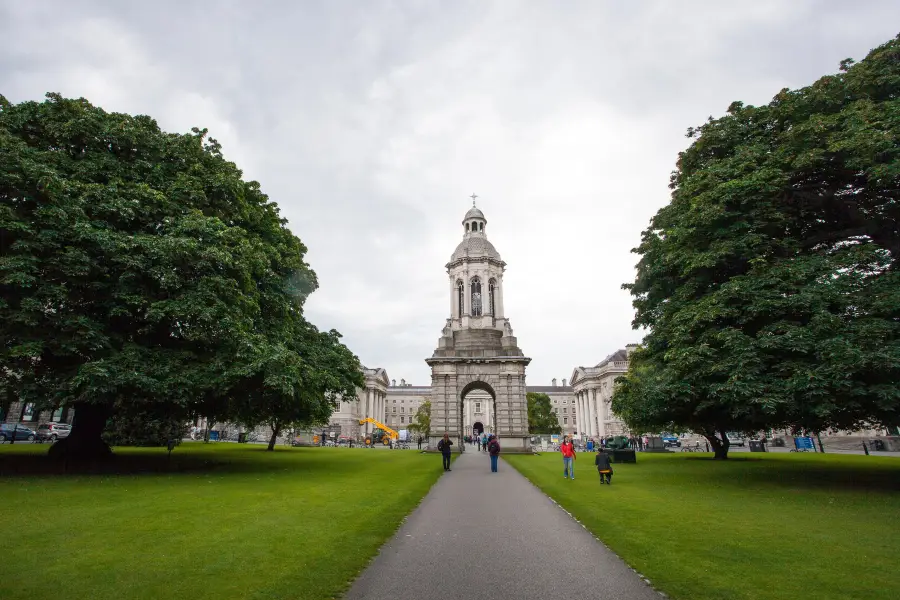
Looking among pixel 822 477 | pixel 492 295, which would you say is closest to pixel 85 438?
pixel 822 477

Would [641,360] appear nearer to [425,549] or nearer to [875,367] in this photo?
[875,367]

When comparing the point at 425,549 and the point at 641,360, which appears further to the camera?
the point at 641,360

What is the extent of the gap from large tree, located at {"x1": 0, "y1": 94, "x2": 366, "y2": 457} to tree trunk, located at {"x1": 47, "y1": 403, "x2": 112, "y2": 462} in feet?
0.23

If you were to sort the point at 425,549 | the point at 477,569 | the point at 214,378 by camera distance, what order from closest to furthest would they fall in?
the point at 477,569 → the point at 425,549 → the point at 214,378

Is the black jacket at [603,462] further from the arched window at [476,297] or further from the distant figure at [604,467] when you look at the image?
the arched window at [476,297]

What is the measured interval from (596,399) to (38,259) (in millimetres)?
100805

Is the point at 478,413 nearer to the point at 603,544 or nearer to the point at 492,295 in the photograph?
the point at 492,295

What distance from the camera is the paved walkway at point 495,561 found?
22.5 ft

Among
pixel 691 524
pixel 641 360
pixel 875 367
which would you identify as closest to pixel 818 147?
pixel 875 367

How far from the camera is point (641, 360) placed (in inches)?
951

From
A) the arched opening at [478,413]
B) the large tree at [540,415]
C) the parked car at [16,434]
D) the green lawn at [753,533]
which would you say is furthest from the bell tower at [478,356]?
the arched opening at [478,413]

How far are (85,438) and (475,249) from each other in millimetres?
40161

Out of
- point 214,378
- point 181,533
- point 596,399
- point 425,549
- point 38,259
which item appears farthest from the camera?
point 596,399

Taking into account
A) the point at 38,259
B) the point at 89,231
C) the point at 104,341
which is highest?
the point at 89,231
